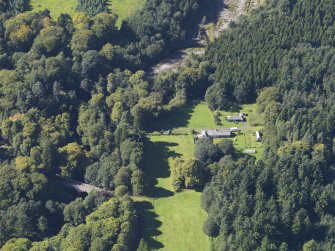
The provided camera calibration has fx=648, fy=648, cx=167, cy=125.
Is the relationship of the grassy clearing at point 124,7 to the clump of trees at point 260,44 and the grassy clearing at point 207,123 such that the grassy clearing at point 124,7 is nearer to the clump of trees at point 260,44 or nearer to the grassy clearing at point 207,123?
the clump of trees at point 260,44

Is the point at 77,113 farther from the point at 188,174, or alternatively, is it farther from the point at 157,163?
the point at 188,174

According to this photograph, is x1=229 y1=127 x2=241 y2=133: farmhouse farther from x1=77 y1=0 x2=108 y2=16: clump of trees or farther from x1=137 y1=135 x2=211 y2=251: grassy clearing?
x1=77 y1=0 x2=108 y2=16: clump of trees

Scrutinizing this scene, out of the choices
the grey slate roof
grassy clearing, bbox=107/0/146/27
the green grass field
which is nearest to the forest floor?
the grey slate roof

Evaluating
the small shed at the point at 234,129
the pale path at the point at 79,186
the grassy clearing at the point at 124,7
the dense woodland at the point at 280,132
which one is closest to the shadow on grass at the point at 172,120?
the dense woodland at the point at 280,132

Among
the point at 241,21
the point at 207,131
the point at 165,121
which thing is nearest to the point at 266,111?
the point at 207,131

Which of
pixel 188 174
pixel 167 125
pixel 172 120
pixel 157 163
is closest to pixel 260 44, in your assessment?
pixel 172 120

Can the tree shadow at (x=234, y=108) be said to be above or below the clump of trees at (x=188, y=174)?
above
